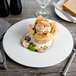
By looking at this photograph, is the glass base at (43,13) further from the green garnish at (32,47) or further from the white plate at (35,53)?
the green garnish at (32,47)

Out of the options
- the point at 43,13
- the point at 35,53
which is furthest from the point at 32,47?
the point at 43,13

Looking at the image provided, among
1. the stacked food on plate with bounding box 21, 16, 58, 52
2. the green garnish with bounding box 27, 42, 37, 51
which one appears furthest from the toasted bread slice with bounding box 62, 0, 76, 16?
the green garnish with bounding box 27, 42, 37, 51

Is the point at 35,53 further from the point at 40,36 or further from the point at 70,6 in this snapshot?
the point at 70,6

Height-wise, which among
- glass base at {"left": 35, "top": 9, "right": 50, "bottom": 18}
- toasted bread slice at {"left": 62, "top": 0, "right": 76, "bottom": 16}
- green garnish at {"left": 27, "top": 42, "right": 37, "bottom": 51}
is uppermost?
toasted bread slice at {"left": 62, "top": 0, "right": 76, "bottom": 16}

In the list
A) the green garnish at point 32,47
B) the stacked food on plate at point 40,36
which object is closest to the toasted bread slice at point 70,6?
the stacked food on plate at point 40,36

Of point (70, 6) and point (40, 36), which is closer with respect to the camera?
point (40, 36)

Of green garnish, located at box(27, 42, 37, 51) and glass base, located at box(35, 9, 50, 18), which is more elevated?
glass base, located at box(35, 9, 50, 18)

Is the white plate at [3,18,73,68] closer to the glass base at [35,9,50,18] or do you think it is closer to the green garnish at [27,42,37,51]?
the green garnish at [27,42,37,51]
